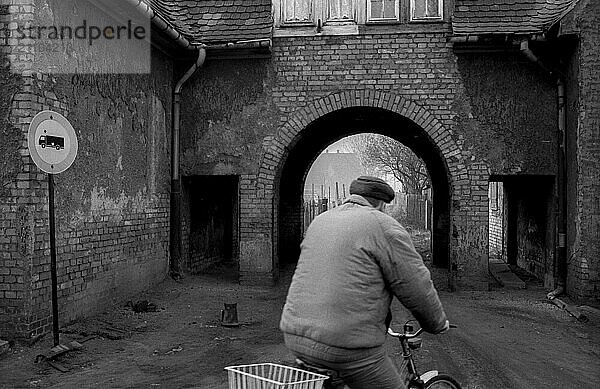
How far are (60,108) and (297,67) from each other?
4949mm

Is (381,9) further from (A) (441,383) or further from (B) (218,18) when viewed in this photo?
(A) (441,383)

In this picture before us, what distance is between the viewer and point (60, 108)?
7.25 meters

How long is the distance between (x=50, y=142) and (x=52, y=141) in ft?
0.11

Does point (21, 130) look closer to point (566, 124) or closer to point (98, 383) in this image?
point (98, 383)

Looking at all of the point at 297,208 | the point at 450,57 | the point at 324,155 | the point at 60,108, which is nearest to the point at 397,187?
the point at 324,155

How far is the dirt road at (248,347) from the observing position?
5844mm

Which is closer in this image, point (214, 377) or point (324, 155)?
point (214, 377)

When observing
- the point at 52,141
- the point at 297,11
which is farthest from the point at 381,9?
the point at 52,141

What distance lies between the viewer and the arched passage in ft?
45.6

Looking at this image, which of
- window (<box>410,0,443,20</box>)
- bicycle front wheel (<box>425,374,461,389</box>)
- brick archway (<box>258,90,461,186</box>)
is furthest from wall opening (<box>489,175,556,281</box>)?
bicycle front wheel (<box>425,374,461,389</box>)

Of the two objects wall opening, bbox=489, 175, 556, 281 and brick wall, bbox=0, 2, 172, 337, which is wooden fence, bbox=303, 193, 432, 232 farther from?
brick wall, bbox=0, 2, 172, 337

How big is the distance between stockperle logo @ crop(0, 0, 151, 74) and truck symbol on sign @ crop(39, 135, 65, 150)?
1053 millimetres

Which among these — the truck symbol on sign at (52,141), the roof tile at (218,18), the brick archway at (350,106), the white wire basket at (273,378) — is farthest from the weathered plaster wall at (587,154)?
the white wire basket at (273,378)

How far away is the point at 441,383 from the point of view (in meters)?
3.86
